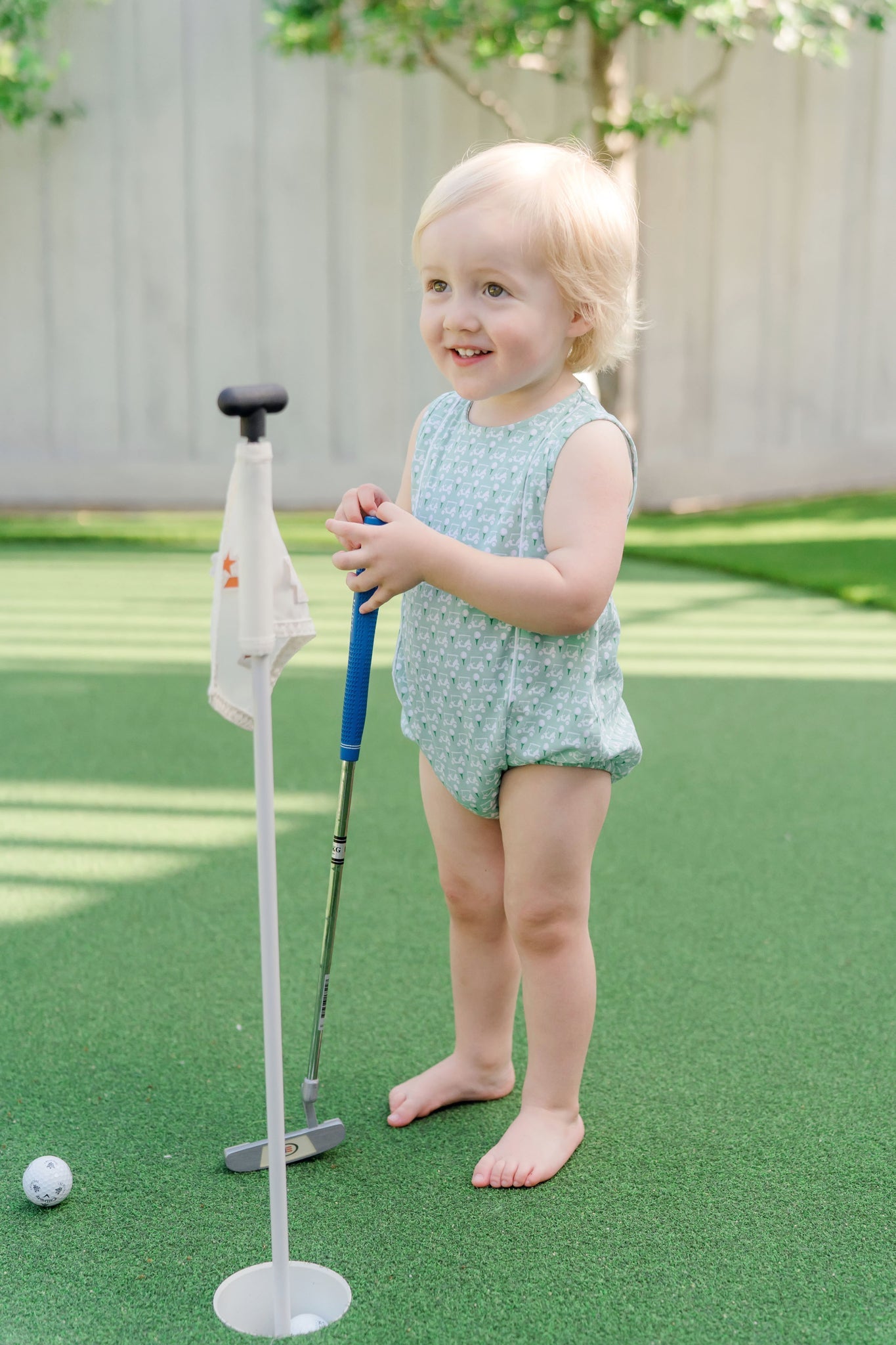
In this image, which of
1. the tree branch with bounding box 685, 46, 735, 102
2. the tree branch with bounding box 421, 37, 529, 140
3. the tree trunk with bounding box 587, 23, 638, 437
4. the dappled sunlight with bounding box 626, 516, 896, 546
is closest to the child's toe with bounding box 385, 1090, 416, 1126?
the dappled sunlight with bounding box 626, 516, 896, 546

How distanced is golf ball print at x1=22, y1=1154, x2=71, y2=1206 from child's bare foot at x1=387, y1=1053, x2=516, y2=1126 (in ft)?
1.30

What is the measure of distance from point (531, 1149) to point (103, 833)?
4.24 ft

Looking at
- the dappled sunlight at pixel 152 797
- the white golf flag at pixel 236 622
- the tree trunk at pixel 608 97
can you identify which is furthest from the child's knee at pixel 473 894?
the tree trunk at pixel 608 97

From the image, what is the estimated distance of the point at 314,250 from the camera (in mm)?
6859

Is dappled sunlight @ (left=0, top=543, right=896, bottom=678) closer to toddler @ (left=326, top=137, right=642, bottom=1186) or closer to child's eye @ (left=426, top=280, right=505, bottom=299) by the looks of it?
toddler @ (left=326, top=137, right=642, bottom=1186)

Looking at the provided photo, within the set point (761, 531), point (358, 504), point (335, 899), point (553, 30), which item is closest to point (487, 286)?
point (358, 504)

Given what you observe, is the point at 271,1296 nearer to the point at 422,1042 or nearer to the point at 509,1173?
the point at 509,1173

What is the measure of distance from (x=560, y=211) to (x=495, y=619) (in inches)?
16.6

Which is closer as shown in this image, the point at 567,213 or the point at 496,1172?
the point at 567,213

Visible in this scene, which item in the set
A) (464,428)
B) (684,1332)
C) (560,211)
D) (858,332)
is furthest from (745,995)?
(858,332)

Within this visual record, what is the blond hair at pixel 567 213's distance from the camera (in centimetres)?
137

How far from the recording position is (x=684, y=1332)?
1284 mm

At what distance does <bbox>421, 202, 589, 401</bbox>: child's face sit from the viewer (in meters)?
1.37

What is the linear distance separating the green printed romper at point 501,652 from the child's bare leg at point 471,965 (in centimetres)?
7
